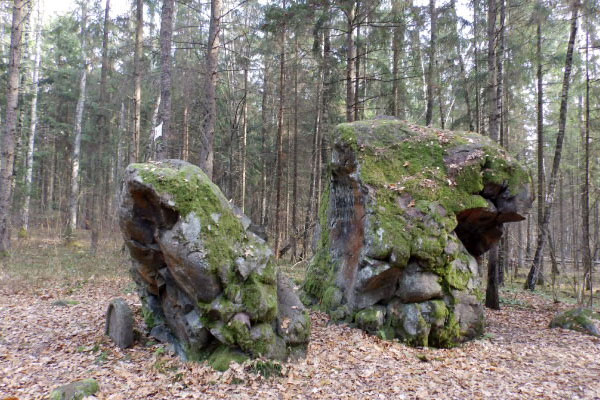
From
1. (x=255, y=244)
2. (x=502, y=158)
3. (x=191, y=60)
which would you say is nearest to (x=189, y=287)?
(x=255, y=244)

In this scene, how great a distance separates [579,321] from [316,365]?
6119 mm

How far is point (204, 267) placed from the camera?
17.8 ft

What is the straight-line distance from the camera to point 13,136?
12.9 m

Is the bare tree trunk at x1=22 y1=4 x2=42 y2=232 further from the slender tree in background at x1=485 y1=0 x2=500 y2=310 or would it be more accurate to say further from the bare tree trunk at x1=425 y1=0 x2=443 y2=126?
the slender tree in background at x1=485 y1=0 x2=500 y2=310

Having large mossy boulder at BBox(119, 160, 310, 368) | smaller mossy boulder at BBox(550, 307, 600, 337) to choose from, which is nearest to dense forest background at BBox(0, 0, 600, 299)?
smaller mossy boulder at BBox(550, 307, 600, 337)

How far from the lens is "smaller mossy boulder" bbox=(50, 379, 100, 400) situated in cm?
437

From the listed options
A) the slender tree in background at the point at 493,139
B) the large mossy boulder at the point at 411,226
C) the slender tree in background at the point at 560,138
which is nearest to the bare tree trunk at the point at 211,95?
the large mossy boulder at the point at 411,226

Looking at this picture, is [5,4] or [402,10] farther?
[5,4]

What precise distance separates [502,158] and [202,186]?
6241 mm

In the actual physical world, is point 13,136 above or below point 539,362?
above

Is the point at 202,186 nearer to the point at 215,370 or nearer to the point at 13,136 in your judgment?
the point at 215,370

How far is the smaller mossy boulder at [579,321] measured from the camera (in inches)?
319

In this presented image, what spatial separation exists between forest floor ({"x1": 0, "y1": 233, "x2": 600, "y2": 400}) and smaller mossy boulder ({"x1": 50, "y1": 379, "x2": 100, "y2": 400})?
172mm

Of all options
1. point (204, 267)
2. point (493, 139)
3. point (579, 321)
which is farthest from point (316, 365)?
point (493, 139)
